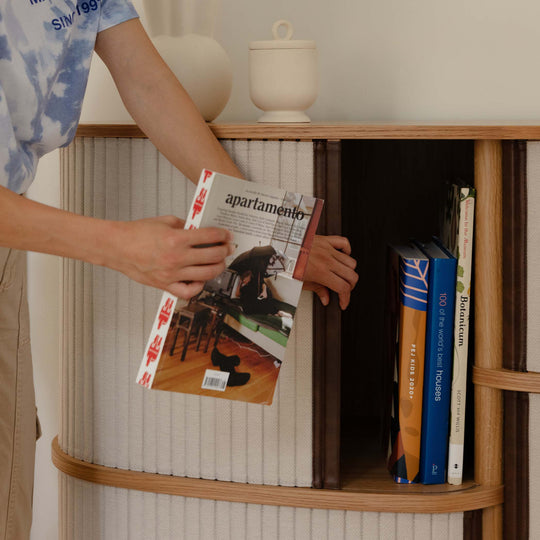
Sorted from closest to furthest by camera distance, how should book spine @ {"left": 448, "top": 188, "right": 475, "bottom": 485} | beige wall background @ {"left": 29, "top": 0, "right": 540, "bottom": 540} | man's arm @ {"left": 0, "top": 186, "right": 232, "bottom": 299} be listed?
man's arm @ {"left": 0, "top": 186, "right": 232, "bottom": 299} → book spine @ {"left": 448, "top": 188, "right": 475, "bottom": 485} → beige wall background @ {"left": 29, "top": 0, "right": 540, "bottom": 540}

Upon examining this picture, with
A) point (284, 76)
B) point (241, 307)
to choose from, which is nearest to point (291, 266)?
point (241, 307)

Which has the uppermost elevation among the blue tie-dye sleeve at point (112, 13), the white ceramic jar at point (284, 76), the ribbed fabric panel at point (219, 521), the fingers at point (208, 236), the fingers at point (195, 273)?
the blue tie-dye sleeve at point (112, 13)

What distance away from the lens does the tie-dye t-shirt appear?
2.67 feet

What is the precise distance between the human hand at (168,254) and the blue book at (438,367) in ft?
1.04

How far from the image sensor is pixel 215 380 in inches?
33.6

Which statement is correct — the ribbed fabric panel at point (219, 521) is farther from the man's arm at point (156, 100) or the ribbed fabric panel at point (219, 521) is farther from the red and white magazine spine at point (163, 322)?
the man's arm at point (156, 100)

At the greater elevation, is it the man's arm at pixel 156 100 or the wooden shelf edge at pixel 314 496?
the man's arm at pixel 156 100

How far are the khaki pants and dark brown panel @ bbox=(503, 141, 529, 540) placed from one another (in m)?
0.63

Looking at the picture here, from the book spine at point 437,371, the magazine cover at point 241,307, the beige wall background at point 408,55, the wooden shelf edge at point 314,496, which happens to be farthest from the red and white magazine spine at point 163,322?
the beige wall background at point 408,55

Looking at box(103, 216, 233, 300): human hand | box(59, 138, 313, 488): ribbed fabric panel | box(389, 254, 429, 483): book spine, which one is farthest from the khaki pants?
box(389, 254, 429, 483): book spine

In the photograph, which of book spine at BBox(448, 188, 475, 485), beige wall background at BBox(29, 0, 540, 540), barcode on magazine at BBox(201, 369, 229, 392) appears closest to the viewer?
barcode on magazine at BBox(201, 369, 229, 392)

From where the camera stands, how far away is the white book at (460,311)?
959 mm

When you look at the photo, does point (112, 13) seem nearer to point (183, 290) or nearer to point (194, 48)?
point (194, 48)

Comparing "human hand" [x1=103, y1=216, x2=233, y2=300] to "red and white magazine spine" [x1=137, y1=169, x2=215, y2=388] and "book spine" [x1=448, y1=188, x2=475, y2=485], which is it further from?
"book spine" [x1=448, y1=188, x2=475, y2=485]
